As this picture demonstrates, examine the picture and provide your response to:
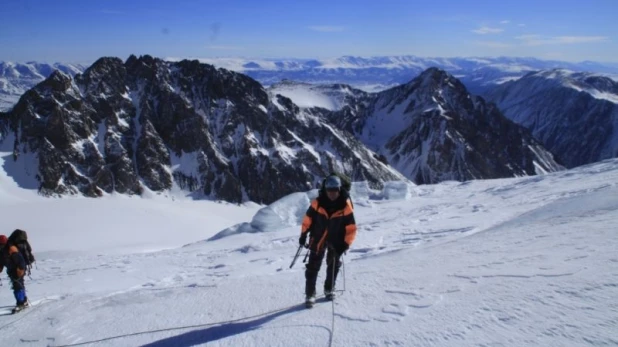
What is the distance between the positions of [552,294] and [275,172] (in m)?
110

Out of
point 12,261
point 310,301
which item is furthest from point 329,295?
point 12,261

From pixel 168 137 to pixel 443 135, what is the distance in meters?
98.3

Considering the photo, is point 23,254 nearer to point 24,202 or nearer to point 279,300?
point 279,300

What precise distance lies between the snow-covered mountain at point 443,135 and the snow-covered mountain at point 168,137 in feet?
92.8

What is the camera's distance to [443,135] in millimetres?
155250

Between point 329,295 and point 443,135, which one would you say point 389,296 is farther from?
point 443,135

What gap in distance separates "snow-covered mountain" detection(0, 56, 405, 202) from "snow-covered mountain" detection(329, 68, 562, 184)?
28276 millimetres

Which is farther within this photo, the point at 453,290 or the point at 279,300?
the point at 279,300

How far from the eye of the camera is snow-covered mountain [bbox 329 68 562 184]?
153m

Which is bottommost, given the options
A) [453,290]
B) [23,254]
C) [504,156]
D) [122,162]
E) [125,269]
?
[504,156]

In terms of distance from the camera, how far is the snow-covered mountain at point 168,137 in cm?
8981

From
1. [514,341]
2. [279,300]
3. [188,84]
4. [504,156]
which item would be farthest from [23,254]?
[504,156]

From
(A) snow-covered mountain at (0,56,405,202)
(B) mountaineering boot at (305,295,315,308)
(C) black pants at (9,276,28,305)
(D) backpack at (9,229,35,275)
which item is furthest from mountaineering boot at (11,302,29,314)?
(A) snow-covered mountain at (0,56,405,202)

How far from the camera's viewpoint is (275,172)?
114688 mm
